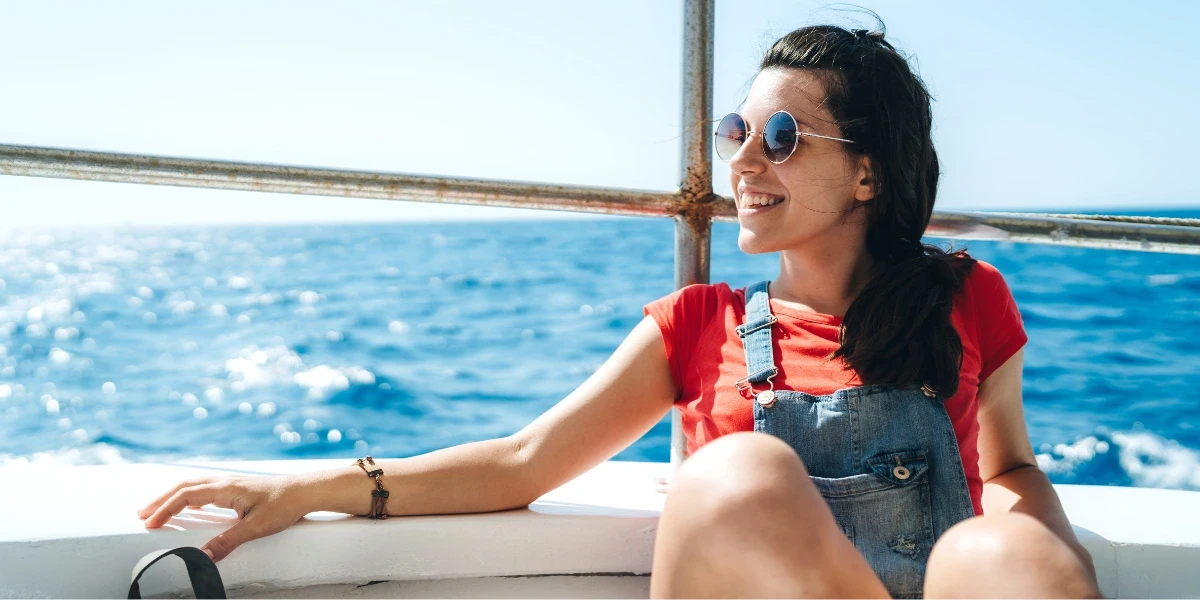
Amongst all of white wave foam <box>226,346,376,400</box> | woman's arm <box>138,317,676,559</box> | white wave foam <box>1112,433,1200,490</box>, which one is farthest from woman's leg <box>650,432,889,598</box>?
white wave foam <box>226,346,376,400</box>

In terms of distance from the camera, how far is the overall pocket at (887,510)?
115cm

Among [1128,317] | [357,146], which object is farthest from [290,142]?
[1128,317]

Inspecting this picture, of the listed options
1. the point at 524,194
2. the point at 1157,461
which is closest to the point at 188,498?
the point at 524,194

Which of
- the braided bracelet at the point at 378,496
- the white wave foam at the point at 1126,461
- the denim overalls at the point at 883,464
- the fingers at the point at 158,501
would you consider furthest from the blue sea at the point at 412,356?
the fingers at the point at 158,501

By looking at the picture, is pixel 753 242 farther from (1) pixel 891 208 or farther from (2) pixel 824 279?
(1) pixel 891 208

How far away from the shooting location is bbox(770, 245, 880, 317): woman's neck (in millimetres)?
1410

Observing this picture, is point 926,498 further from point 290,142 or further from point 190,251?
point 190,251

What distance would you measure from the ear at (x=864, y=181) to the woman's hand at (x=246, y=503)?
38.2 inches

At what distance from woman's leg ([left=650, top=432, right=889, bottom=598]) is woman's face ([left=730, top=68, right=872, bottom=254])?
51 cm

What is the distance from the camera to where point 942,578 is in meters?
0.86

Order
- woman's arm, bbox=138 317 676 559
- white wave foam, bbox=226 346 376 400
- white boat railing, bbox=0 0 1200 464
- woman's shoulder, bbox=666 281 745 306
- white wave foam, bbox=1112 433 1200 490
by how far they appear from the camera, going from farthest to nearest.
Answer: white wave foam, bbox=226 346 376 400 < white wave foam, bbox=1112 433 1200 490 < woman's shoulder, bbox=666 281 745 306 < white boat railing, bbox=0 0 1200 464 < woman's arm, bbox=138 317 676 559

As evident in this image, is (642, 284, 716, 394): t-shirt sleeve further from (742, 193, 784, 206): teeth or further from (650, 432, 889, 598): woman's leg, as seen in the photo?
(650, 432, 889, 598): woman's leg

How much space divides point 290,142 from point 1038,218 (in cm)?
2994

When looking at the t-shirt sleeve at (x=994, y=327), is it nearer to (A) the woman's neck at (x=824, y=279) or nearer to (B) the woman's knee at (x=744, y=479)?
(A) the woman's neck at (x=824, y=279)
